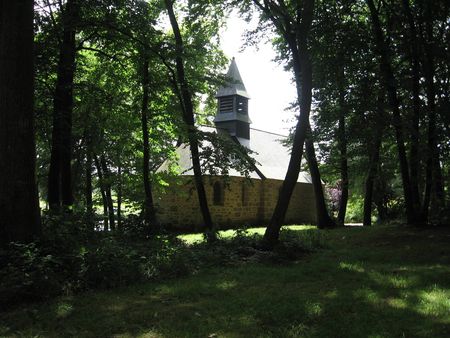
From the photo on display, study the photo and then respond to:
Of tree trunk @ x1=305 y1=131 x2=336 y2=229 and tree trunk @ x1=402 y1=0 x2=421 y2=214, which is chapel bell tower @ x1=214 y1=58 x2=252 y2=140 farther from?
tree trunk @ x1=402 y1=0 x2=421 y2=214

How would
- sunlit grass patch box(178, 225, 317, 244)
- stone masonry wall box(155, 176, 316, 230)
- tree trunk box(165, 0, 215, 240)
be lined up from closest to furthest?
sunlit grass patch box(178, 225, 317, 244) → tree trunk box(165, 0, 215, 240) → stone masonry wall box(155, 176, 316, 230)

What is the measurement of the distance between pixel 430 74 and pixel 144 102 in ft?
28.8

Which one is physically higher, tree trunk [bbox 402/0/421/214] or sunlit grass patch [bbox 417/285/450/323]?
tree trunk [bbox 402/0/421/214]

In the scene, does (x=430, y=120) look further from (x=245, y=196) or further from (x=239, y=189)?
(x=245, y=196)

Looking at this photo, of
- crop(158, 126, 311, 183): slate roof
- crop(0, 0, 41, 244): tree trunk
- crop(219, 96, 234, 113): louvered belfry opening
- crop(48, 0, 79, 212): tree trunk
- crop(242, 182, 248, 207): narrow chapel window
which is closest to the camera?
crop(0, 0, 41, 244): tree trunk

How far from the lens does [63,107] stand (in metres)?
13.2

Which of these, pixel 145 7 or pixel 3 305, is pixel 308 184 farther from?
pixel 3 305

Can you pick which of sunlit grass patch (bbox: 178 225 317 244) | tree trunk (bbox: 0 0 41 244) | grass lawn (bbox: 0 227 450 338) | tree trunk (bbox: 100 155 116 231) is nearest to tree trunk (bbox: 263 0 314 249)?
sunlit grass patch (bbox: 178 225 317 244)

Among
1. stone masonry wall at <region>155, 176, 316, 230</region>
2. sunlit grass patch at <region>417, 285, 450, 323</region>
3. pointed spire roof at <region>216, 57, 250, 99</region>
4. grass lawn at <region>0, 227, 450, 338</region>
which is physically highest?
pointed spire roof at <region>216, 57, 250, 99</region>

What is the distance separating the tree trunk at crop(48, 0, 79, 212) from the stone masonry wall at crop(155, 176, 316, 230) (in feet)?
22.9

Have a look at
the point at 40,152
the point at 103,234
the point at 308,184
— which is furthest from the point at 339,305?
the point at 308,184

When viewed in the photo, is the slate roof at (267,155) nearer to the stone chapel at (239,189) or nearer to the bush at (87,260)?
the stone chapel at (239,189)

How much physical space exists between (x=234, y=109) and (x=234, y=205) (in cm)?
781

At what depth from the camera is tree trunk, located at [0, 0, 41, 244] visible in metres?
7.07
